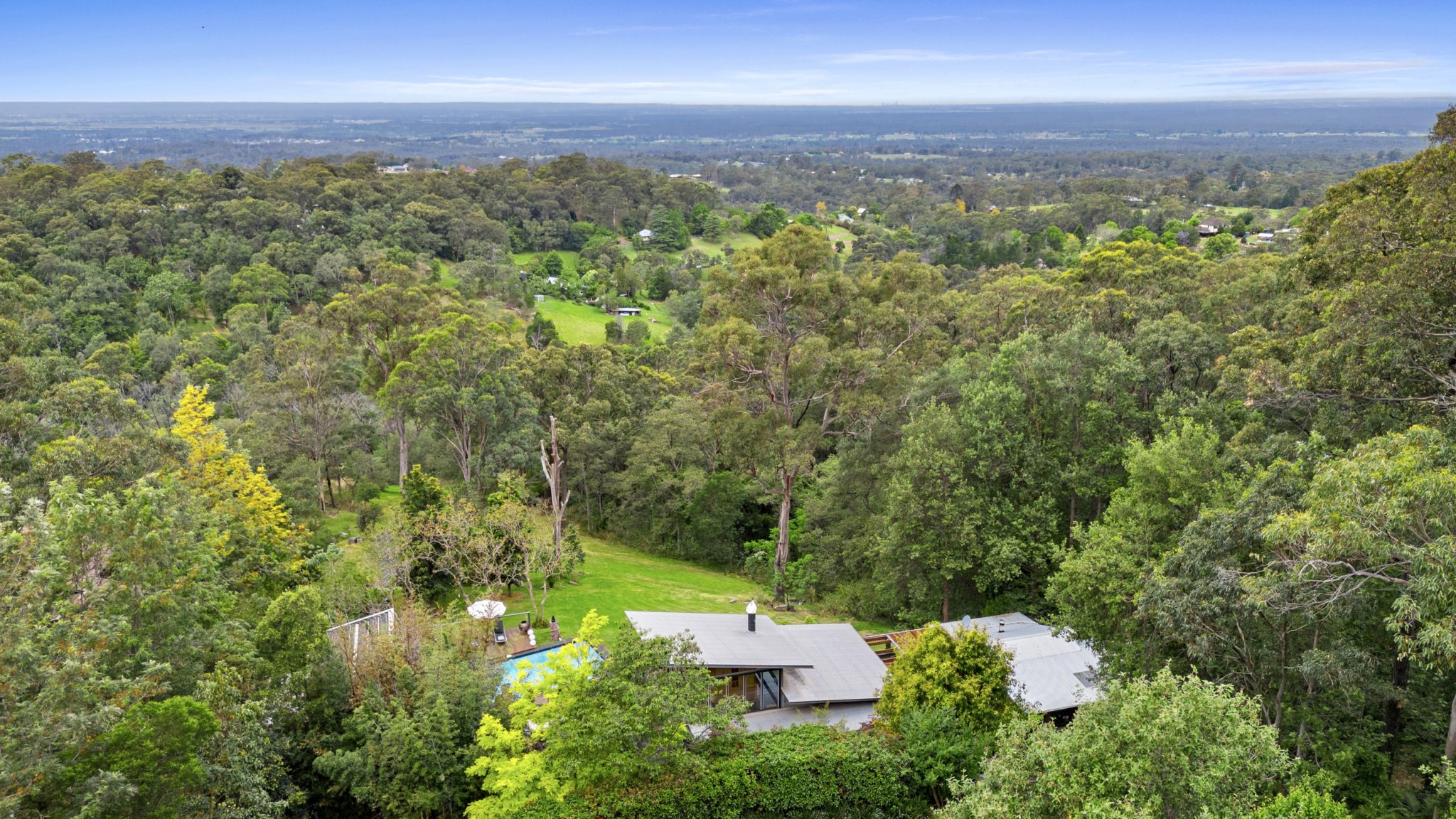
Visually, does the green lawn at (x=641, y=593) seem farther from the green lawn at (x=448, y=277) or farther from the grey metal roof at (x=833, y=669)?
the green lawn at (x=448, y=277)

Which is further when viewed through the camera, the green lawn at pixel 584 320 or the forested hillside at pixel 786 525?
the green lawn at pixel 584 320

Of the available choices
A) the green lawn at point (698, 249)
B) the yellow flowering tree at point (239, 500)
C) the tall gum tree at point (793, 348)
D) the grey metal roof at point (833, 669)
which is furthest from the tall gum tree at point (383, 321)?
the green lawn at point (698, 249)

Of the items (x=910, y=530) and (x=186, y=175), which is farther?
(x=186, y=175)

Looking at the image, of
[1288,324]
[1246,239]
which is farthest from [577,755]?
[1246,239]

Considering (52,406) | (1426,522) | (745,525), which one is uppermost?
(1426,522)

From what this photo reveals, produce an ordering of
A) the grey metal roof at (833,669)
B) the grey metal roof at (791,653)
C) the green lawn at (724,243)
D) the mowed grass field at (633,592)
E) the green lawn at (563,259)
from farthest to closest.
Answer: the green lawn at (724,243), the green lawn at (563,259), the mowed grass field at (633,592), the grey metal roof at (833,669), the grey metal roof at (791,653)

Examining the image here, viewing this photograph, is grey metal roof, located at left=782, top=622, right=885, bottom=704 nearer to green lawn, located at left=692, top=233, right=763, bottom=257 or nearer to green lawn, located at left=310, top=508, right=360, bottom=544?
green lawn, located at left=310, top=508, right=360, bottom=544

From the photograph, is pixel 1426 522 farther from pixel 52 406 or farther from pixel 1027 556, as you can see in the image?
pixel 52 406

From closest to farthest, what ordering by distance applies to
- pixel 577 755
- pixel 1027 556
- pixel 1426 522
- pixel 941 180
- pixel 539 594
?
pixel 1426 522 < pixel 577 755 < pixel 1027 556 < pixel 539 594 < pixel 941 180
